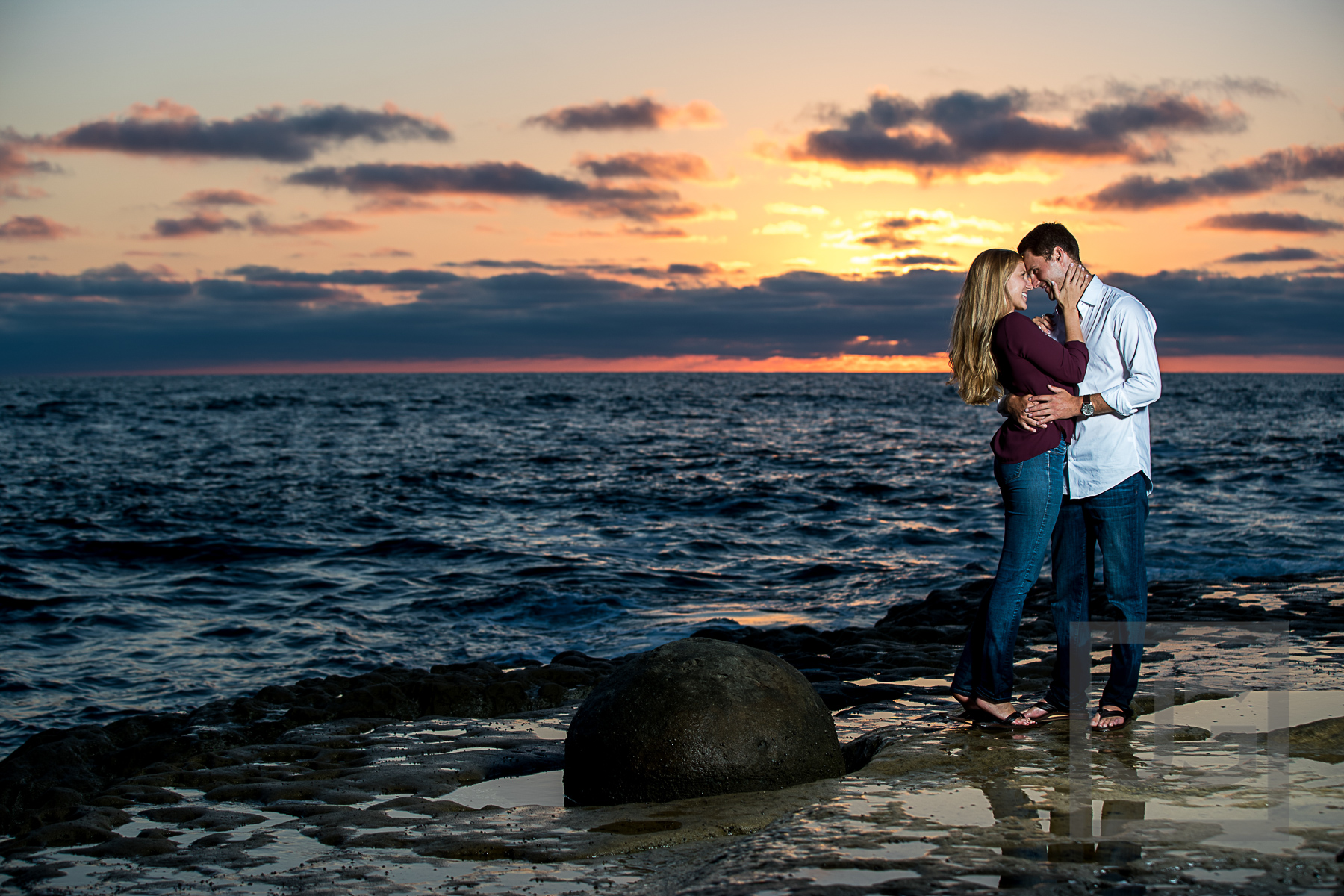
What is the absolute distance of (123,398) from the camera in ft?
253

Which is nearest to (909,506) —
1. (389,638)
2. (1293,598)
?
(1293,598)

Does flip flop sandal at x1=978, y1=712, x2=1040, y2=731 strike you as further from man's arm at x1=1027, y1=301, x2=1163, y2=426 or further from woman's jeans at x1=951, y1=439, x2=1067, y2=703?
man's arm at x1=1027, y1=301, x2=1163, y2=426

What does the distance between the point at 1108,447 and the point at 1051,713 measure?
1.55 metres

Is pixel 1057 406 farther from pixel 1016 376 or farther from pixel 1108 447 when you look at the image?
pixel 1108 447

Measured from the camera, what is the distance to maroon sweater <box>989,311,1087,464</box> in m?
4.57

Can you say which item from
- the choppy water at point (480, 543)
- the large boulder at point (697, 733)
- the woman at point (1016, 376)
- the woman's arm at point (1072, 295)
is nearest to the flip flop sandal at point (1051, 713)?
the woman at point (1016, 376)

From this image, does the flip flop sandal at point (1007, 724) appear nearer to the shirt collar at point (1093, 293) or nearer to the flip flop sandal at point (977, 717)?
the flip flop sandal at point (977, 717)

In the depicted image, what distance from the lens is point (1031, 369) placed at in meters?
4.63

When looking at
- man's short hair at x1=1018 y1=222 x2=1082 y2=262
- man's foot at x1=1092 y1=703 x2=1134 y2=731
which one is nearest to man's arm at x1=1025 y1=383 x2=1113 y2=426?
man's short hair at x1=1018 y1=222 x2=1082 y2=262

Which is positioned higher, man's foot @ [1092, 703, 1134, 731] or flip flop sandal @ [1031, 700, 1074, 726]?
man's foot @ [1092, 703, 1134, 731]

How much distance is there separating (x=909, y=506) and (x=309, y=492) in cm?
1283

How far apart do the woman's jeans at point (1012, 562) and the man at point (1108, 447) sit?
5.4 inches

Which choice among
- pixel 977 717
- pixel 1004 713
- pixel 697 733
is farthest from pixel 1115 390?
pixel 697 733

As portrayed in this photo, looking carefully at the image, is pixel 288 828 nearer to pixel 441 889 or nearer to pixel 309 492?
pixel 441 889
